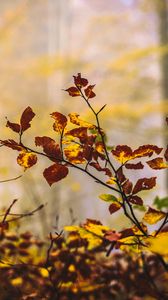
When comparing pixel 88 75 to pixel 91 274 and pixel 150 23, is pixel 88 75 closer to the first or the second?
pixel 150 23

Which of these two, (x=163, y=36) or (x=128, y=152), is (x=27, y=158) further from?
(x=163, y=36)

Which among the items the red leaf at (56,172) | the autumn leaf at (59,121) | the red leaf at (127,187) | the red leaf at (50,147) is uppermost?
the autumn leaf at (59,121)

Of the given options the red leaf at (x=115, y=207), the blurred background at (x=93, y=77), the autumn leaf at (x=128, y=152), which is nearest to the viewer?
the autumn leaf at (x=128, y=152)

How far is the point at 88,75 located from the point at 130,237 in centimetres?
579

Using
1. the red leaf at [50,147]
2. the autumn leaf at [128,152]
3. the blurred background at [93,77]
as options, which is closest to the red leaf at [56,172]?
the red leaf at [50,147]

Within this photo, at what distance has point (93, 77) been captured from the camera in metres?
6.36

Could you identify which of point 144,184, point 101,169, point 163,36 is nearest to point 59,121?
point 101,169

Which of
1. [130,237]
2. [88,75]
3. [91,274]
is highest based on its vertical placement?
[88,75]

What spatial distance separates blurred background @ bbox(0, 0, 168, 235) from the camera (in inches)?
214

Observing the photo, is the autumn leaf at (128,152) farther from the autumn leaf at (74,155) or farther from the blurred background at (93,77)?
the blurred background at (93,77)

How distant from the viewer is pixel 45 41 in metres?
11.2

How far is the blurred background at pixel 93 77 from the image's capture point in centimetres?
543

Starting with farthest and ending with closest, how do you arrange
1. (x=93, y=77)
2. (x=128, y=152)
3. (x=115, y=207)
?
(x=93, y=77) < (x=115, y=207) < (x=128, y=152)

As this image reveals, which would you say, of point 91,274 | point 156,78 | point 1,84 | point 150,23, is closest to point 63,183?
point 1,84
